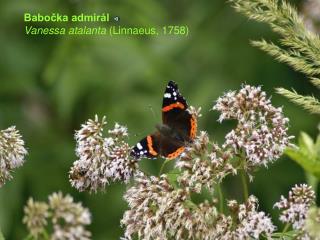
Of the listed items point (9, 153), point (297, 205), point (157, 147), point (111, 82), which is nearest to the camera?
point (297, 205)

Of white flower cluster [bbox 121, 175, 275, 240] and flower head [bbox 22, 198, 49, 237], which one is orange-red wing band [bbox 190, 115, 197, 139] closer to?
white flower cluster [bbox 121, 175, 275, 240]

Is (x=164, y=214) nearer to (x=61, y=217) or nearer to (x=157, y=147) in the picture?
(x=157, y=147)

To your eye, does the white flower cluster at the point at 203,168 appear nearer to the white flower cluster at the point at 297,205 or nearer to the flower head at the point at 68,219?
the white flower cluster at the point at 297,205

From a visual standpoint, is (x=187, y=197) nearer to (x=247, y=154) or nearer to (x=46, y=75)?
(x=247, y=154)

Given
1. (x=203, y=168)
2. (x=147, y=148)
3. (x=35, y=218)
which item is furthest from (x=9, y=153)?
(x=35, y=218)

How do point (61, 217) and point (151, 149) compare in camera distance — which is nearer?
point (61, 217)

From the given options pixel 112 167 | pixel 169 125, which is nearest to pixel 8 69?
pixel 169 125

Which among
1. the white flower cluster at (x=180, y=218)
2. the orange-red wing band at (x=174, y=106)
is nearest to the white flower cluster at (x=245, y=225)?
the white flower cluster at (x=180, y=218)
